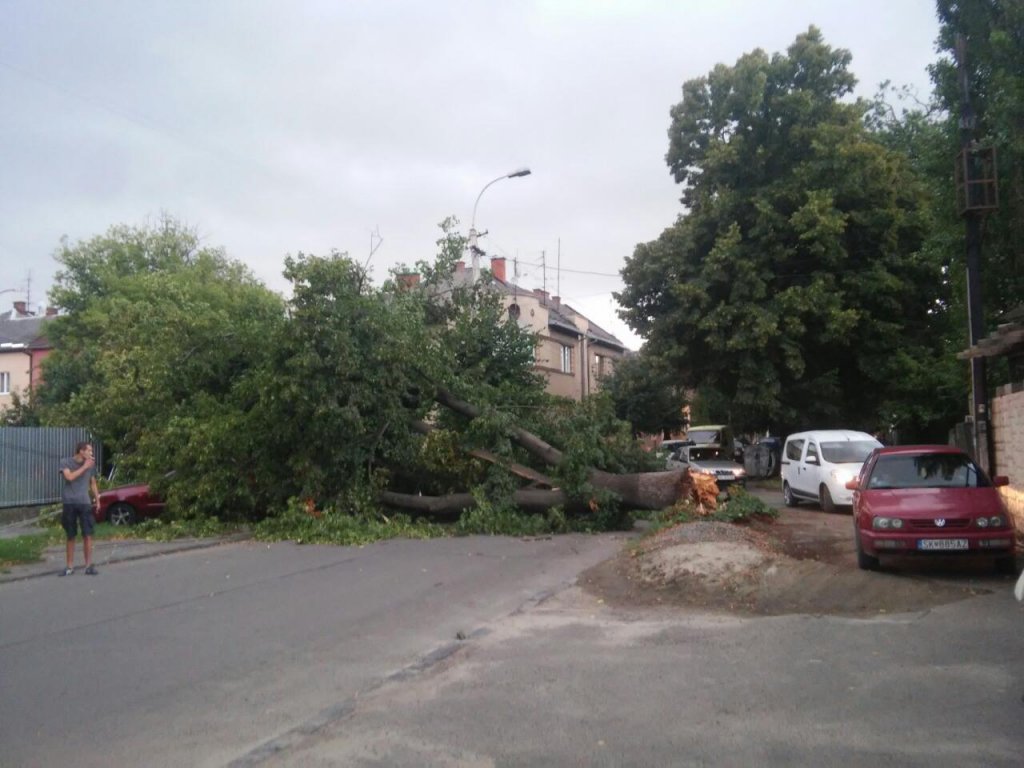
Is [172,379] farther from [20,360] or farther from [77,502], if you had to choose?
[20,360]

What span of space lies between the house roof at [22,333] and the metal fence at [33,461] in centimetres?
2616

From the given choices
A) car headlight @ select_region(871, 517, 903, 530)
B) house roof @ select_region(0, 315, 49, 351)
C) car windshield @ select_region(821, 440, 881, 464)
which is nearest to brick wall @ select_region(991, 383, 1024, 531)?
car windshield @ select_region(821, 440, 881, 464)

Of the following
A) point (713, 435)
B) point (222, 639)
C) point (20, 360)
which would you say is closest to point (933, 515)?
point (222, 639)

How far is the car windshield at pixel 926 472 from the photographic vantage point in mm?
11914

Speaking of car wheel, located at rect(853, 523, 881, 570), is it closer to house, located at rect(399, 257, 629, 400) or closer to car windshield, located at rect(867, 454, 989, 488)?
car windshield, located at rect(867, 454, 989, 488)

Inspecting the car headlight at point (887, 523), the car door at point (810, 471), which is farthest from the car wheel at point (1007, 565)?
the car door at point (810, 471)

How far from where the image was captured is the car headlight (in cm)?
1094

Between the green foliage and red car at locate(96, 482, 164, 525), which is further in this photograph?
red car at locate(96, 482, 164, 525)

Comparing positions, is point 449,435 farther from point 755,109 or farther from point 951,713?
point 755,109

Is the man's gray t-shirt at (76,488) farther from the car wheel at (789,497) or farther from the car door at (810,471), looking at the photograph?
the car wheel at (789,497)

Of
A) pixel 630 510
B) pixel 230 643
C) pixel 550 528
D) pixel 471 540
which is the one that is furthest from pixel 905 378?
pixel 230 643

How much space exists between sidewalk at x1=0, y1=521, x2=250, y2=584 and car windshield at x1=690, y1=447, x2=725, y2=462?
49.5ft

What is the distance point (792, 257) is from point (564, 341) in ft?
46.7

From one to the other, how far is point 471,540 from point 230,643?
8.33m
